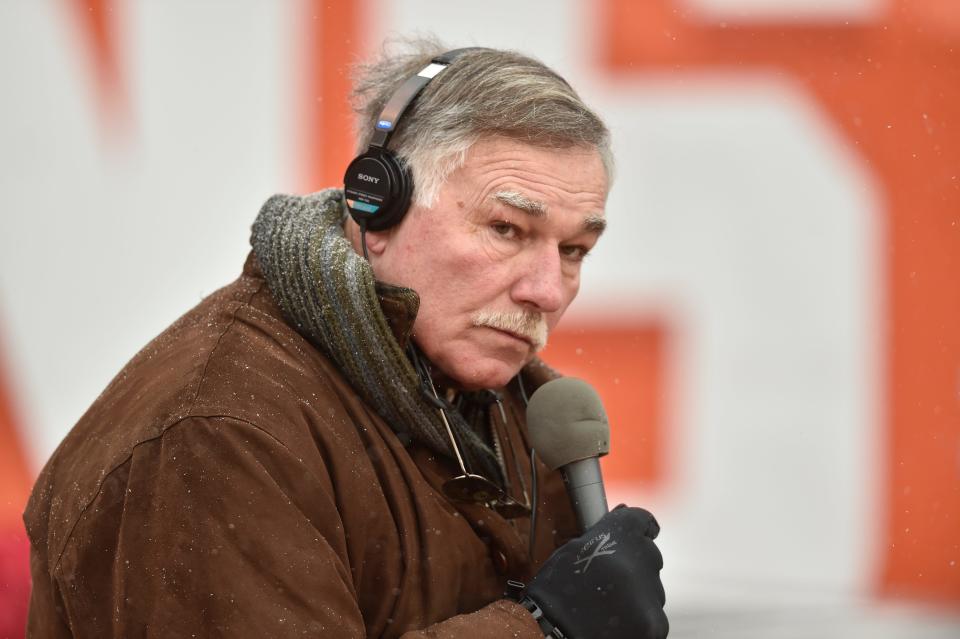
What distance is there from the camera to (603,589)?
1774 millimetres

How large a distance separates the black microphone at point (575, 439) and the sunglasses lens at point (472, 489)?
105mm

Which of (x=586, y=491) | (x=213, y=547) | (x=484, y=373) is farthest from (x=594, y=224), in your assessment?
(x=213, y=547)

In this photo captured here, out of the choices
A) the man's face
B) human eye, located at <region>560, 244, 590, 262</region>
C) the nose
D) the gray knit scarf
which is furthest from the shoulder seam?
human eye, located at <region>560, 244, 590, 262</region>

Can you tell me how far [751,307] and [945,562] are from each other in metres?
1.20

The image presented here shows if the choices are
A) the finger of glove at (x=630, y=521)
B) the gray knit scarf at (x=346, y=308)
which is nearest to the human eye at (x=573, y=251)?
the gray knit scarf at (x=346, y=308)

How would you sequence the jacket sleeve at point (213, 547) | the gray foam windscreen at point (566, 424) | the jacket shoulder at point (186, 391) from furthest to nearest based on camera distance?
the gray foam windscreen at point (566, 424), the jacket shoulder at point (186, 391), the jacket sleeve at point (213, 547)

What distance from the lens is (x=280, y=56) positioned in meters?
4.27

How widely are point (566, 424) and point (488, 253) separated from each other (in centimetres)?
31

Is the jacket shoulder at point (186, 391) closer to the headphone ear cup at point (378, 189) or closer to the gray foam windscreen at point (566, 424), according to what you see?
the headphone ear cup at point (378, 189)

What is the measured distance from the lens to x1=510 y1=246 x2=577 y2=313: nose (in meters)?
2.01

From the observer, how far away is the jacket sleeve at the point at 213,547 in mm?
1574

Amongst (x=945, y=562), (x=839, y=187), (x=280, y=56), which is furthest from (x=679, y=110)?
(x=945, y=562)

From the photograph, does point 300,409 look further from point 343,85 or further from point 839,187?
point 839,187

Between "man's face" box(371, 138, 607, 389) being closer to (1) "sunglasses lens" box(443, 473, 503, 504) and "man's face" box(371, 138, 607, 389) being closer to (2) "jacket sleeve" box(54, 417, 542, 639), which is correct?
(1) "sunglasses lens" box(443, 473, 503, 504)
